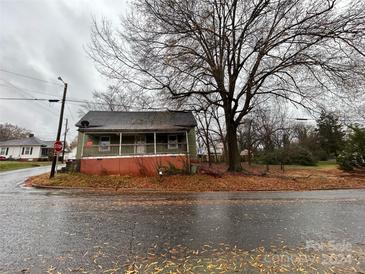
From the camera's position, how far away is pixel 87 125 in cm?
2041

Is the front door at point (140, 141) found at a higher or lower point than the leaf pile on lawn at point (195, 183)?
higher

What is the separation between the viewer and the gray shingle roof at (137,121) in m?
19.8

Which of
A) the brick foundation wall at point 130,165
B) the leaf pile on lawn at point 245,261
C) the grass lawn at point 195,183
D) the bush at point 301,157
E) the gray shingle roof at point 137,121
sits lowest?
the leaf pile on lawn at point 245,261

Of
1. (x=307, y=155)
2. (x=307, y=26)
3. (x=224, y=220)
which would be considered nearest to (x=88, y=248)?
(x=224, y=220)

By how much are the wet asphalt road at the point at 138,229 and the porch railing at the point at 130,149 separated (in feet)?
34.8

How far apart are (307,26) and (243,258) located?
15.5 meters

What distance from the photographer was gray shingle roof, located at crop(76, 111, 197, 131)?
19828mm

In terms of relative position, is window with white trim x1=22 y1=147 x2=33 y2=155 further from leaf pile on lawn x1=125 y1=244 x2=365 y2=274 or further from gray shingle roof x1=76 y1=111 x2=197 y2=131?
leaf pile on lawn x1=125 y1=244 x2=365 y2=274

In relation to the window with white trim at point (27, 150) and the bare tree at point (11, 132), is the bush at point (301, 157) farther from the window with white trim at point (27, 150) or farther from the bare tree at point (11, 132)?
the bare tree at point (11, 132)

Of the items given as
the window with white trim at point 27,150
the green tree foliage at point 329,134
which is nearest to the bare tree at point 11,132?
the window with white trim at point 27,150

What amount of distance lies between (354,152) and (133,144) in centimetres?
1948

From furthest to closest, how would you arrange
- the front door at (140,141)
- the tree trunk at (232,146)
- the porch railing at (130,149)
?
the front door at (140,141) < the porch railing at (130,149) < the tree trunk at (232,146)

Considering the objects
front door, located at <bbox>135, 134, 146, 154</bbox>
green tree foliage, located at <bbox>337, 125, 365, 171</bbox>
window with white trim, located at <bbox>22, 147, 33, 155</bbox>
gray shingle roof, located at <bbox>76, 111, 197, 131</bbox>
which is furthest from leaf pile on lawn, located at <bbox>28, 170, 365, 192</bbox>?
window with white trim, located at <bbox>22, 147, 33, 155</bbox>

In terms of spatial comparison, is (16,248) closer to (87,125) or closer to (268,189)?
(268,189)
